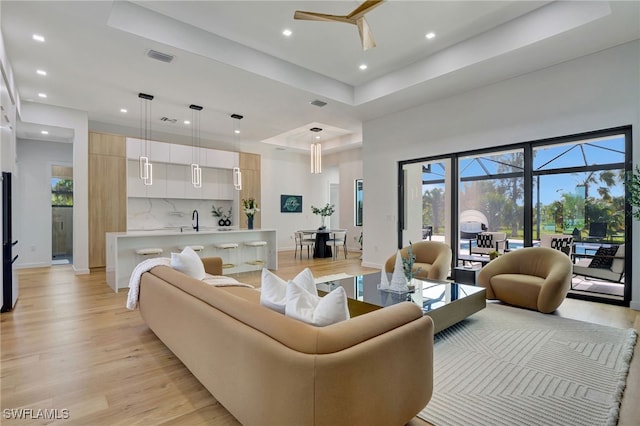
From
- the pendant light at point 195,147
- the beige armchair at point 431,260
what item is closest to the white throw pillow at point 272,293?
the beige armchair at point 431,260

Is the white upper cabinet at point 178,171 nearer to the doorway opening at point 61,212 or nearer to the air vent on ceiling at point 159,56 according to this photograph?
the doorway opening at point 61,212

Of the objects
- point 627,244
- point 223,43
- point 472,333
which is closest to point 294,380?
point 472,333

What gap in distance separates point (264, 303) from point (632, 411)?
2373 mm

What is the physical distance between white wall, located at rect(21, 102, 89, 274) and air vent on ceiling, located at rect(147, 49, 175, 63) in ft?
11.8

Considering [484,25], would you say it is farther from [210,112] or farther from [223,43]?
[210,112]

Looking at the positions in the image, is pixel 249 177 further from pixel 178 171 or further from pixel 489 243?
pixel 489 243

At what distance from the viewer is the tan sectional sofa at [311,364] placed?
4.28ft

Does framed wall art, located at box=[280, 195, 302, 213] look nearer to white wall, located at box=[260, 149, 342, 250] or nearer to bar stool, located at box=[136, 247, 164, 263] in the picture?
white wall, located at box=[260, 149, 342, 250]

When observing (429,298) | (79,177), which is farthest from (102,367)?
(79,177)

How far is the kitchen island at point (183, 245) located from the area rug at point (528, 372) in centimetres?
443

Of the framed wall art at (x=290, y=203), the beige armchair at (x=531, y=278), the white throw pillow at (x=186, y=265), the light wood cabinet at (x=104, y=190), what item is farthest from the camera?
the framed wall art at (x=290, y=203)

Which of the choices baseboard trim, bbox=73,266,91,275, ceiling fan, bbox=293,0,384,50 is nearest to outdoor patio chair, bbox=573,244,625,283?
ceiling fan, bbox=293,0,384,50

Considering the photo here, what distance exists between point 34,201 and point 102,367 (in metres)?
7.04

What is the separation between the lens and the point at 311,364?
1278mm
